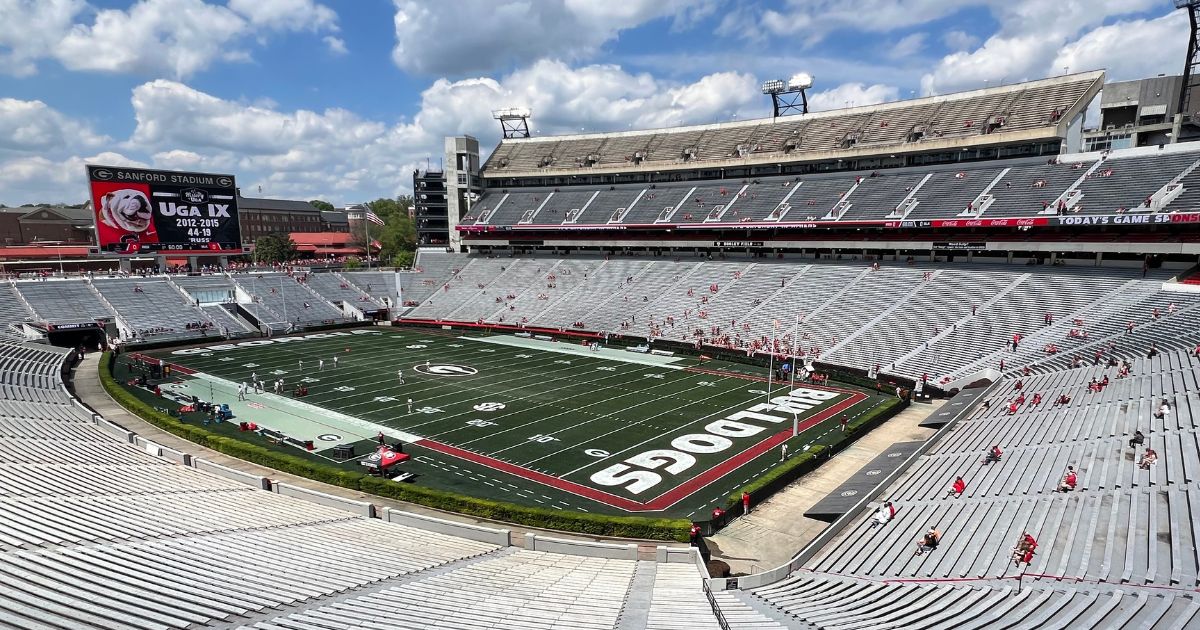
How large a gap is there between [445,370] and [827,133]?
4166 cm

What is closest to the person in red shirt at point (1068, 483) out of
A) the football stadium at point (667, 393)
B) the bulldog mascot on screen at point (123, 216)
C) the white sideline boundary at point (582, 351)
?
the football stadium at point (667, 393)

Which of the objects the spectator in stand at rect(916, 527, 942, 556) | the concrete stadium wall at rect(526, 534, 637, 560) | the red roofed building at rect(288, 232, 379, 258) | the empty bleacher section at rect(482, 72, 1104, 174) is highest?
the empty bleacher section at rect(482, 72, 1104, 174)

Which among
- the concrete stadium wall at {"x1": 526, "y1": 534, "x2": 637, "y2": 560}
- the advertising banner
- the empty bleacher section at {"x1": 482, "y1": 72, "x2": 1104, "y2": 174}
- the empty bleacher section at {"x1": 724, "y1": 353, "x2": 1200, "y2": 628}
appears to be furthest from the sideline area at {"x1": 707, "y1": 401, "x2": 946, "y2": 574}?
the advertising banner

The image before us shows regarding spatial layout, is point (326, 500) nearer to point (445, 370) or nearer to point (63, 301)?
point (445, 370)

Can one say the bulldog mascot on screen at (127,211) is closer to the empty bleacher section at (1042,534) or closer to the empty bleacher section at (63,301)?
the empty bleacher section at (63,301)

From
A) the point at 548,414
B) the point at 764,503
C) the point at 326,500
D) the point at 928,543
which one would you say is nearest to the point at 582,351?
the point at 548,414

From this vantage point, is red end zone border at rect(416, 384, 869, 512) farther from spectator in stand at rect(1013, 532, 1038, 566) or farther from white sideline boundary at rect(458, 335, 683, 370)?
white sideline boundary at rect(458, 335, 683, 370)

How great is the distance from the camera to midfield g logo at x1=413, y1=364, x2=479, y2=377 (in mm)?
38938

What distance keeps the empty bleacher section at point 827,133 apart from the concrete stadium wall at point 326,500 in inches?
2008

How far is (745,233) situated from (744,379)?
75.5ft

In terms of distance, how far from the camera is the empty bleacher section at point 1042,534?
408 inches

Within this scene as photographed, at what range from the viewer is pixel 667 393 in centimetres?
3406

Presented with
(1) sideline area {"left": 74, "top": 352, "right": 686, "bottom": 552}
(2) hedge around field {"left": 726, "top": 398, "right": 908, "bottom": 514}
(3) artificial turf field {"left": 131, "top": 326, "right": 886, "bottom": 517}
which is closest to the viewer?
(1) sideline area {"left": 74, "top": 352, "right": 686, "bottom": 552}

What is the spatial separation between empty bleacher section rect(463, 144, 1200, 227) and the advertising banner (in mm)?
25196
